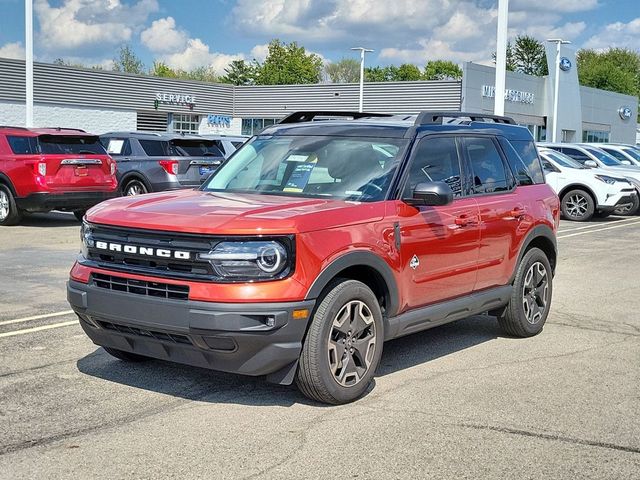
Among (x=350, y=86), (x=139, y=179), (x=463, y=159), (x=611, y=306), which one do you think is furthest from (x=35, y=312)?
(x=350, y=86)

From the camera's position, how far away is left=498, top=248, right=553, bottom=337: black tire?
23.8ft

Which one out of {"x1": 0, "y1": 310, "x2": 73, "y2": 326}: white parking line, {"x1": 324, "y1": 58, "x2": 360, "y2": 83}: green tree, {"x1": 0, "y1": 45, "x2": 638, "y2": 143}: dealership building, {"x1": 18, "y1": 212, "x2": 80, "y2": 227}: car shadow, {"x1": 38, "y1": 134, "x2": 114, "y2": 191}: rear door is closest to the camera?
{"x1": 0, "y1": 310, "x2": 73, "y2": 326}: white parking line

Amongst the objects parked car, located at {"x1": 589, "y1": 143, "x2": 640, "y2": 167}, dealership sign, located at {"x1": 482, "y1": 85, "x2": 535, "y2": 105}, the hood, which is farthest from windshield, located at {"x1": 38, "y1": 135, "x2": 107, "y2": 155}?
dealership sign, located at {"x1": 482, "y1": 85, "x2": 535, "y2": 105}

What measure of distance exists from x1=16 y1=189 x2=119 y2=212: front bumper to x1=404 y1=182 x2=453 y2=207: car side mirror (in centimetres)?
1099

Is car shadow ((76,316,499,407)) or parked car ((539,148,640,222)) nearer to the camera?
car shadow ((76,316,499,407))

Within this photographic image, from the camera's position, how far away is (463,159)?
6.79m

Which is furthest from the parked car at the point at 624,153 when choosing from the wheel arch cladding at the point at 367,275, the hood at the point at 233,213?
the hood at the point at 233,213

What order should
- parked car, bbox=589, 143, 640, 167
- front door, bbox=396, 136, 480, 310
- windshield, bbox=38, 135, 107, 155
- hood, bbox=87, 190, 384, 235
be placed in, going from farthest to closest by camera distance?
parked car, bbox=589, 143, 640, 167
windshield, bbox=38, 135, 107, 155
front door, bbox=396, 136, 480, 310
hood, bbox=87, 190, 384, 235

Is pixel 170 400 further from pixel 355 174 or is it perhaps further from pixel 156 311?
pixel 355 174

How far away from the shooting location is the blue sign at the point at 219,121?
5584cm

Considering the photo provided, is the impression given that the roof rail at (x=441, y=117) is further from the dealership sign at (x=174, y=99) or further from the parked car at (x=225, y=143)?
the dealership sign at (x=174, y=99)

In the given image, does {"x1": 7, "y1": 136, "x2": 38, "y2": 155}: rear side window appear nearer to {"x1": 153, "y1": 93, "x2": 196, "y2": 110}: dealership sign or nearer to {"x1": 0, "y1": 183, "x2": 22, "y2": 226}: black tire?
{"x1": 0, "y1": 183, "x2": 22, "y2": 226}: black tire

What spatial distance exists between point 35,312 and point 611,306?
18.9ft

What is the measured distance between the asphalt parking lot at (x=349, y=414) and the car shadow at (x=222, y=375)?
16 mm
